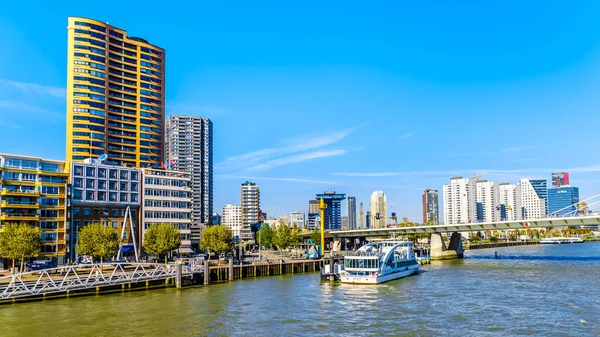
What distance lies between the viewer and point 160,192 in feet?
439

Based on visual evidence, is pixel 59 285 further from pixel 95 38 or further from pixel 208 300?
pixel 95 38

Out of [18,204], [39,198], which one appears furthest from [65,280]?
[39,198]

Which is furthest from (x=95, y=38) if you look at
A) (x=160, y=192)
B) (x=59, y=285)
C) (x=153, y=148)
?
(x=59, y=285)

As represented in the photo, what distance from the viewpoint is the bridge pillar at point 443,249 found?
160m

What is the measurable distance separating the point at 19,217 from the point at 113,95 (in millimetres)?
69873

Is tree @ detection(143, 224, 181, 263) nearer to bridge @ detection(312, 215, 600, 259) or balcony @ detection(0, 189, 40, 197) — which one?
balcony @ detection(0, 189, 40, 197)

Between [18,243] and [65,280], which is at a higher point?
[18,243]

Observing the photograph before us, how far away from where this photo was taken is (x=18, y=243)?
8781 cm

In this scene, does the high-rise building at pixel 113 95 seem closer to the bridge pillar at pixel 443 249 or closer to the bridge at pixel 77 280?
the bridge at pixel 77 280

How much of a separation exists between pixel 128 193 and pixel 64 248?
21.2m

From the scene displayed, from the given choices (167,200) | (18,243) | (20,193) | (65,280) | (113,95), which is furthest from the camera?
(113,95)

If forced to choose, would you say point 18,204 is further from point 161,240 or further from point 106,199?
point 161,240

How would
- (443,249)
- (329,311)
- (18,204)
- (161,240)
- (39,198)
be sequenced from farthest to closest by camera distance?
1. (443,249)
2. (161,240)
3. (39,198)
4. (18,204)
5. (329,311)

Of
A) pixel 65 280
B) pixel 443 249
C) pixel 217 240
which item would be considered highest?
pixel 217 240
